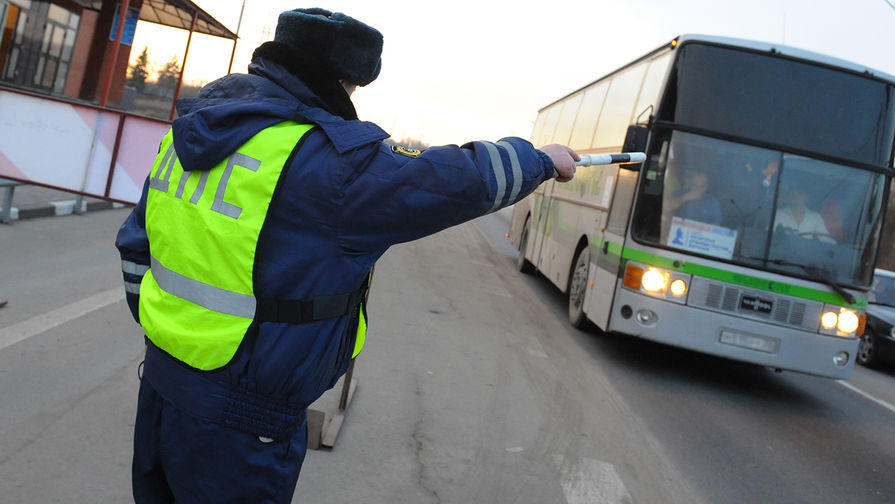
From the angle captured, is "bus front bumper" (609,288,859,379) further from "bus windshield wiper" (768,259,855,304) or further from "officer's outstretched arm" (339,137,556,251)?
"officer's outstretched arm" (339,137,556,251)

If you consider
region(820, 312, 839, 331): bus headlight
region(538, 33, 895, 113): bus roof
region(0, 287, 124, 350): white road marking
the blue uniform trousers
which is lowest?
region(0, 287, 124, 350): white road marking

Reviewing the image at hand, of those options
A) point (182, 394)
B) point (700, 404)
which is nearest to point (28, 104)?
point (700, 404)

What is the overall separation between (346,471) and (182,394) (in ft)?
8.11

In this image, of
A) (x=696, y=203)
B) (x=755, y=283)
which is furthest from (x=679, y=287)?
(x=696, y=203)

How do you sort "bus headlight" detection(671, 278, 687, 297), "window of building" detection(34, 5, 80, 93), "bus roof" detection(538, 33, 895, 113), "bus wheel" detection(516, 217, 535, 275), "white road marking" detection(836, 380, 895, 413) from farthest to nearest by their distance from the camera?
"window of building" detection(34, 5, 80, 93), "bus wheel" detection(516, 217, 535, 275), "white road marking" detection(836, 380, 895, 413), "bus roof" detection(538, 33, 895, 113), "bus headlight" detection(671, 278, 687, 297)

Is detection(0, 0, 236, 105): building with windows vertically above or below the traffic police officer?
above

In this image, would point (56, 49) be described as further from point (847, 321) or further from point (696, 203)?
point (847, 321)

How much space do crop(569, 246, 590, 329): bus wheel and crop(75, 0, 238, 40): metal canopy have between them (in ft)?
36.5

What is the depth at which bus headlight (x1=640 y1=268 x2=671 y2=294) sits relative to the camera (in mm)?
8012

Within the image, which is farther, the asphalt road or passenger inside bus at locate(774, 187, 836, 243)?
passenger inside bus at locate(774, 187, 836, 243)

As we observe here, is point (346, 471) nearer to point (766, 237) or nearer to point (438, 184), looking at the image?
point (438, 184)

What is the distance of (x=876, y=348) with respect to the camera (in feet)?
41.5

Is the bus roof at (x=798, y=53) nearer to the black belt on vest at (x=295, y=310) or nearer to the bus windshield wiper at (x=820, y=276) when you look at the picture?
the bus windshield wiper at (x=820, y=276)

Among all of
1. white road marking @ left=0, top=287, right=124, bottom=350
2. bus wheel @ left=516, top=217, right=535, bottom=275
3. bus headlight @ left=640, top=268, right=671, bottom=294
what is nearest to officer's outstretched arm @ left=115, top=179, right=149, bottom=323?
white road marking @ left=0, top=287, right=124, bottom=350
